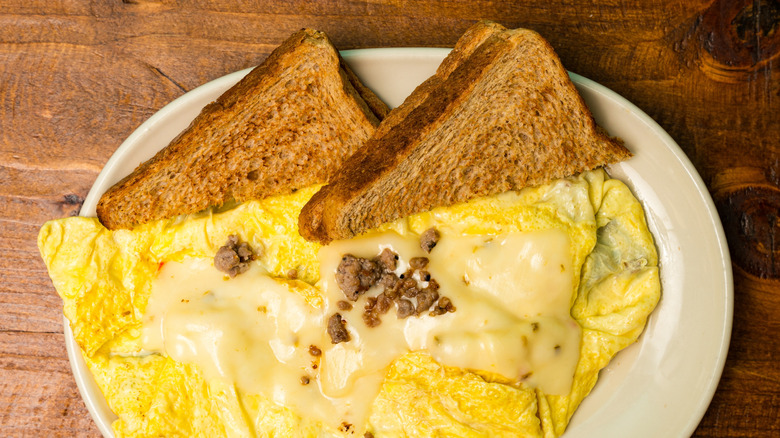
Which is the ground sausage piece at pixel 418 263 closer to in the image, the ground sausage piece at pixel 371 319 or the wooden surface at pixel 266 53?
the ground sausage piece at pixel 371 319

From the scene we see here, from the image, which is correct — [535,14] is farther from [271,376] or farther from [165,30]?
[271,376]

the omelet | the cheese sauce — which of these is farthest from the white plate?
the cheese sauce

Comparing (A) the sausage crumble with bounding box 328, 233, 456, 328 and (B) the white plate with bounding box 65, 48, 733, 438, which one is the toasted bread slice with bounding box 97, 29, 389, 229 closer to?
(B) the white plate with bounding box 65, 48, 733, 438

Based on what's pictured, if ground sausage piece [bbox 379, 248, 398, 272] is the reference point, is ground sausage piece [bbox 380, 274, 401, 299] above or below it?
below

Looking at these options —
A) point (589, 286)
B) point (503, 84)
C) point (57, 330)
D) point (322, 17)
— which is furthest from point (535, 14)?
point (57, 330)

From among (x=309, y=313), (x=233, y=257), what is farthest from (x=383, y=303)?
(x=233, y=257)
